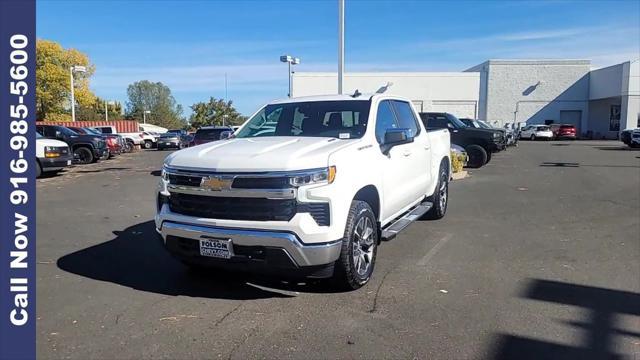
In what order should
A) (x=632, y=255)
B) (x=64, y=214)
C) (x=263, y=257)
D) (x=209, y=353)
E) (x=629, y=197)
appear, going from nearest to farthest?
(x=209, y=353) → (x=263, y=257) → (x=632, y=255) → (x=64, y=214) → (x=629, y=197)

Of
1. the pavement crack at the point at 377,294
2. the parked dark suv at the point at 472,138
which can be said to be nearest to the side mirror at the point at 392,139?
the pavement crack at the point at 377,294

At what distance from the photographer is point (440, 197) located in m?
8.23

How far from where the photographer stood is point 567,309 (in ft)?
14.7

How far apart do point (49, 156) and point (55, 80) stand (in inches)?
1864

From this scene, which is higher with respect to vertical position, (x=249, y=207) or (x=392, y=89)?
(x=392, y=89)

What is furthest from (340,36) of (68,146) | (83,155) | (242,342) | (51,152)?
(83,155)

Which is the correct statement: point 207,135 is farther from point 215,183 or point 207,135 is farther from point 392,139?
point 215,183

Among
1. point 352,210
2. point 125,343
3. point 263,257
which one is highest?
point 352,210

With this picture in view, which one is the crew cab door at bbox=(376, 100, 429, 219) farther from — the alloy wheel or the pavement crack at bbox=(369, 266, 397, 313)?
the pavement crack at bbox=(369, 266, 397, 313)

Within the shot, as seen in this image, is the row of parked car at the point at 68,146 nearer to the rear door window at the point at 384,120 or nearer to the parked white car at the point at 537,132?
the rear door window at the point at 384,120

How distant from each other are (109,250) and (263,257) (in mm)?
3177

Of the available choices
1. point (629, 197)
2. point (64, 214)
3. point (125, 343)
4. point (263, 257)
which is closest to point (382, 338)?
point (263, 257)

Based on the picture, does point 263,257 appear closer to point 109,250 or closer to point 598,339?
point 598,339

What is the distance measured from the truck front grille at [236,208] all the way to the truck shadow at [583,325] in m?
1.96
